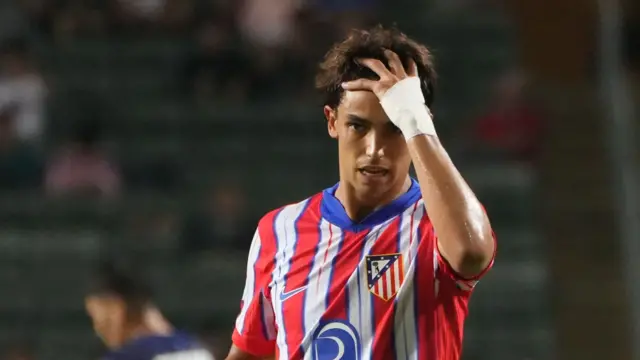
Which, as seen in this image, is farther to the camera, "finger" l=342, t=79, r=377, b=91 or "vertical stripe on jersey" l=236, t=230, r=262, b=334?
"vertical stripe on jersey" l=236, t=230, r=262, b=334

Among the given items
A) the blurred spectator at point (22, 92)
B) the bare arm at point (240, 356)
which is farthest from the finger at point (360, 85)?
the blurred spectator at point (22, 92)

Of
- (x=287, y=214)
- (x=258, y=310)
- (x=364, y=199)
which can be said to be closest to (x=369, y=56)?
(x=364, y=199)

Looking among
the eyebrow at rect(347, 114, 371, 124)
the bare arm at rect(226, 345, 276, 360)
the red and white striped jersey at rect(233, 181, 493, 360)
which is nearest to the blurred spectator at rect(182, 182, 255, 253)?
the bare arm at rect(226, 345, 276, 360)

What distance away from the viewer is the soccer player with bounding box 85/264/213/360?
3646 mm

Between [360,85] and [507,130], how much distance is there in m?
6.17

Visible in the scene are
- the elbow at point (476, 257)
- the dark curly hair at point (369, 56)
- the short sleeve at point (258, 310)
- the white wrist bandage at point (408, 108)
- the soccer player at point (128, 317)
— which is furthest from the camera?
the soccer player at point (128, 317)

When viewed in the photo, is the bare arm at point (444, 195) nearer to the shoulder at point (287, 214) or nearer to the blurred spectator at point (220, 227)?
the shoulder at point (287, 214)

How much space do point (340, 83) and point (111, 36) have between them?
22.5 ft

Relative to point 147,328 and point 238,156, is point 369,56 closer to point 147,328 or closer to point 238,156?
point 147,328

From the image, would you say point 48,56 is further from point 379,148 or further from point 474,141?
point 379,148

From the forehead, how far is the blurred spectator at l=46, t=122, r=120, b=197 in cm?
562

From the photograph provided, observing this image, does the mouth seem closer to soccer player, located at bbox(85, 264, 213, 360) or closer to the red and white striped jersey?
the red and white striped jersey

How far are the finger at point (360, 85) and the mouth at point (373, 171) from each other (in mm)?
181

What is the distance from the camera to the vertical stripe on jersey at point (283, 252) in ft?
8.70
